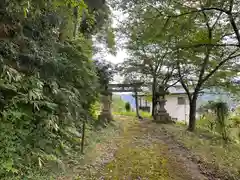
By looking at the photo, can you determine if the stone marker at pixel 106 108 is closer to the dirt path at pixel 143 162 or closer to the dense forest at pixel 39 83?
the dirt path at pixel 143 162

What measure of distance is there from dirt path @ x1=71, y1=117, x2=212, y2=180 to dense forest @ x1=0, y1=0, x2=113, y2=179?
2.86ft

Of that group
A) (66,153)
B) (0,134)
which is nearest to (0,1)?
(0,134)

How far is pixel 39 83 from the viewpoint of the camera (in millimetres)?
3814

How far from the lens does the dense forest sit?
3.30 m

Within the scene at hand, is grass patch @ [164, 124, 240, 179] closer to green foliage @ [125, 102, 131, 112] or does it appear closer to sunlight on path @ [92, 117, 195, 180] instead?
sunlight on path @ [92, 117, 195, 180]

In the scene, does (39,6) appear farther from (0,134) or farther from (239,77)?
(239,77)

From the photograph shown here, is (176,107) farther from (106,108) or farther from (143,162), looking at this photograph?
(143,162)

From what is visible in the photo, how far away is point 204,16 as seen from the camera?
765 centimetres

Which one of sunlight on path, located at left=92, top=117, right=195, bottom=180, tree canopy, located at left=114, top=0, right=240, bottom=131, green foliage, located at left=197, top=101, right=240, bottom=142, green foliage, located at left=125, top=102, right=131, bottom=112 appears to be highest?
tree canopy, located at left=114, top=0, right=240, bottom=131

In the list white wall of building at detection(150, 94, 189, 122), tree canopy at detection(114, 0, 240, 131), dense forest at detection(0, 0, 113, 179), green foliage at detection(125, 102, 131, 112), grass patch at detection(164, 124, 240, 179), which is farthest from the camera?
white wall of building at detection(150, 94, 189, 122)

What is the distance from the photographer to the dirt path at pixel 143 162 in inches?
176

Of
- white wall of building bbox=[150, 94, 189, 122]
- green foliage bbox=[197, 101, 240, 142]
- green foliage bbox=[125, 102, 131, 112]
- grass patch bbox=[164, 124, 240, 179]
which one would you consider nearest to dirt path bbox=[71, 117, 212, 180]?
grass patch bbox=[164, 124, 240, 179]

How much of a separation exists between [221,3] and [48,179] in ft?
19.0

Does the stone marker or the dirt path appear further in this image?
the stone marker
